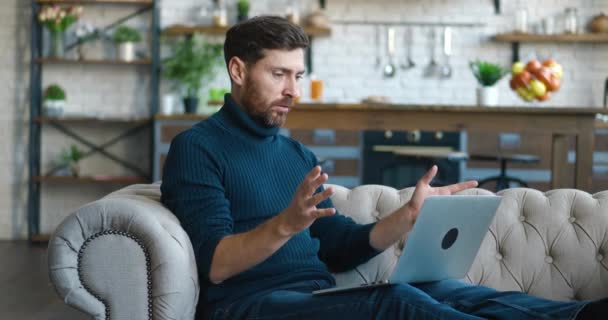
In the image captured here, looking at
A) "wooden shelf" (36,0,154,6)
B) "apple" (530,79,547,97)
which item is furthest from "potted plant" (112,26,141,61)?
"apple" (530,79,547,97)

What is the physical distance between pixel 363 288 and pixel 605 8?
5570 mm

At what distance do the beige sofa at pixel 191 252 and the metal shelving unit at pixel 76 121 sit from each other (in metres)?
4.10

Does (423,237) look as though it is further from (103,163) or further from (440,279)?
(103,163)

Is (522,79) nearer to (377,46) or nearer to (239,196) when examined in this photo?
(377,46)

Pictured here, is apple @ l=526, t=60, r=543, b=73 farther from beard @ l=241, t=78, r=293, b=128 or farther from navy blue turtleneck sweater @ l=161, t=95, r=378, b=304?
beard @ l=241, t=78, r=293, b=128

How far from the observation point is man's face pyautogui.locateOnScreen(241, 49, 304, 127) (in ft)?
6.84

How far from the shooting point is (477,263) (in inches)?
94.9

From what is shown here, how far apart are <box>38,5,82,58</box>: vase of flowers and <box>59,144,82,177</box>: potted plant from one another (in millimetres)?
701

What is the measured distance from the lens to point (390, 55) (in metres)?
6.65

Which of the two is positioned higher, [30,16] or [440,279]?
[30,16]

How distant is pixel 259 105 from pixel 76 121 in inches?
181

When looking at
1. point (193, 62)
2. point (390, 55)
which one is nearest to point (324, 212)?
point (193, 62)

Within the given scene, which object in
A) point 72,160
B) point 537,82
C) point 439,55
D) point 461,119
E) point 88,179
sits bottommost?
point 88,179

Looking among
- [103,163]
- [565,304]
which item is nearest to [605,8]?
[103,163]
